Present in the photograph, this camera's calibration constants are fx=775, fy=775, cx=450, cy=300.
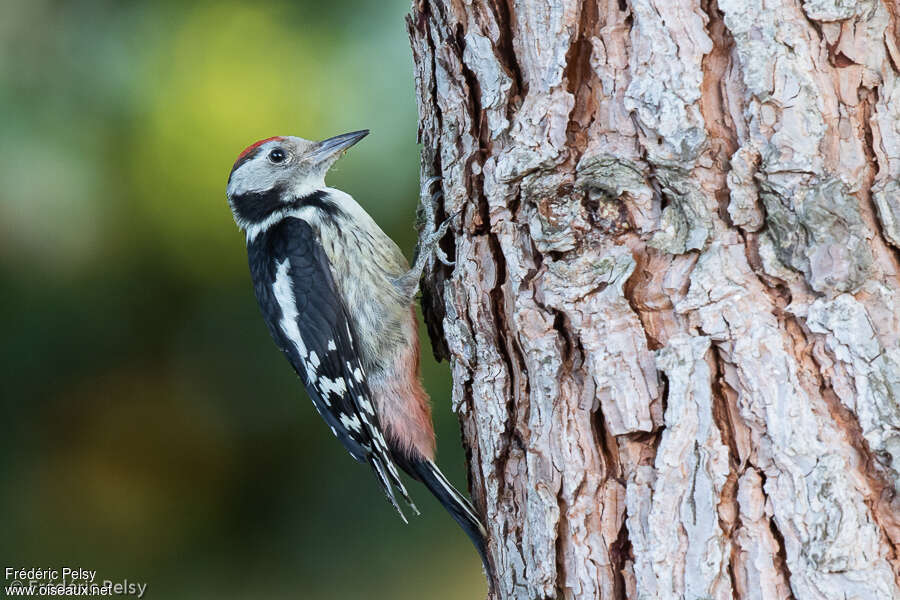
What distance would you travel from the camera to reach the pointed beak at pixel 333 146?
2.49 metres

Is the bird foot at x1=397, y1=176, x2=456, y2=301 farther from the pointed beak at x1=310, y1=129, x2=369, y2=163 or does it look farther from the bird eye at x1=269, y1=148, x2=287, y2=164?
the bird eye at x1=269, y1=148, x2=287, y2=164

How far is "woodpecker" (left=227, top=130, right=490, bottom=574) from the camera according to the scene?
2.28 metres

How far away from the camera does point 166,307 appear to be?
7.84 ft

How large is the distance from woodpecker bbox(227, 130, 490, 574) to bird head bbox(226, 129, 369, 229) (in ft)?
0.15

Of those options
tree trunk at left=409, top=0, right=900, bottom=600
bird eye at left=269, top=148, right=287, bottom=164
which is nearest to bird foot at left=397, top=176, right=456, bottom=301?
tree trunk at left=409, top=0, right=900, bottom=600

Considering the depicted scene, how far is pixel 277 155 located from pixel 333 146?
20 cm

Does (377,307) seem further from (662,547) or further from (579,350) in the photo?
(662,547)

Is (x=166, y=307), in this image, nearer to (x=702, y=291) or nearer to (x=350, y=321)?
(x=350, y=321)

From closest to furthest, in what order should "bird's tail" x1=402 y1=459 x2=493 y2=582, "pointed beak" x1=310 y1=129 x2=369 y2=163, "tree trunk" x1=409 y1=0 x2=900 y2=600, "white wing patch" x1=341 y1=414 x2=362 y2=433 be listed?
"tree trunk" x1=409 y1=0 x2=900 y2=600
"bird's tail" x1=402 y1=459 x2=493 y2=582
"white wing patch" x1=341 y1=414 x2=362 y2=433
"pointed beak" x1=310 y1=129 x2=369 y2=163

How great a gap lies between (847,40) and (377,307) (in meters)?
1.50

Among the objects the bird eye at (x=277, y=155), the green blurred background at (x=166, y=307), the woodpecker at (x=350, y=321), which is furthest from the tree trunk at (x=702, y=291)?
the bird eye at (x=277, y=155)

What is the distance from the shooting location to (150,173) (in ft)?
7.57

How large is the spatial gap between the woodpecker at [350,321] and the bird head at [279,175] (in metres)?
0.04

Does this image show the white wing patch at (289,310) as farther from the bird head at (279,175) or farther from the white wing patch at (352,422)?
the bird head at (279,175)
